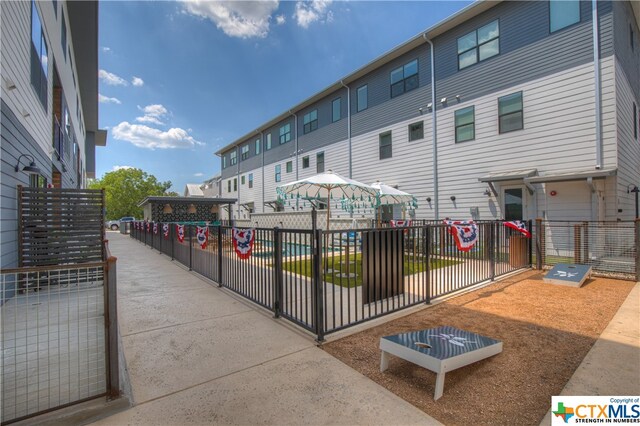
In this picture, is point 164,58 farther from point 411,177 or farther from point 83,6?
point 411,177

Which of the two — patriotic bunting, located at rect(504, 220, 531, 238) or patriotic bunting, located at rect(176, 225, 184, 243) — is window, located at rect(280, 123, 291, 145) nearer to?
patriotic bunting, located at rect(176, 225, 184, 243)

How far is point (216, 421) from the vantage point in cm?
218

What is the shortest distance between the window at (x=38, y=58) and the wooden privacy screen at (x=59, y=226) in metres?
2.44

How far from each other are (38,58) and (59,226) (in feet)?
13.0

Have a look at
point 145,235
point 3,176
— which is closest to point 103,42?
point 145,235

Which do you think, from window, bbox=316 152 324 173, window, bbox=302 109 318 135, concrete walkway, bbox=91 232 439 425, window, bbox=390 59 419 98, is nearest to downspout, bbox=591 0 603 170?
window, bbox=390 59 419 98

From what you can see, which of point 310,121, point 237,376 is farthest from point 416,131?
point 237,376

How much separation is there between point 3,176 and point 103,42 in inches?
554

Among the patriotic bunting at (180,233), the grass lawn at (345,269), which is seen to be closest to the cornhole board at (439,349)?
the grass lawn at (345,269)

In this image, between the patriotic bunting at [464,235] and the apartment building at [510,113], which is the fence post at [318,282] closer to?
the patriotic bunting at [464,235]

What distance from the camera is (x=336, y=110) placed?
57.7 ft

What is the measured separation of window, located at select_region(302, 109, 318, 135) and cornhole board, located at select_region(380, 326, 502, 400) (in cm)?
1739

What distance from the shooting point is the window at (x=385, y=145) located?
566 inches

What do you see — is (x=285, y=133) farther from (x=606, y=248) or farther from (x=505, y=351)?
(x=505, y=351)
